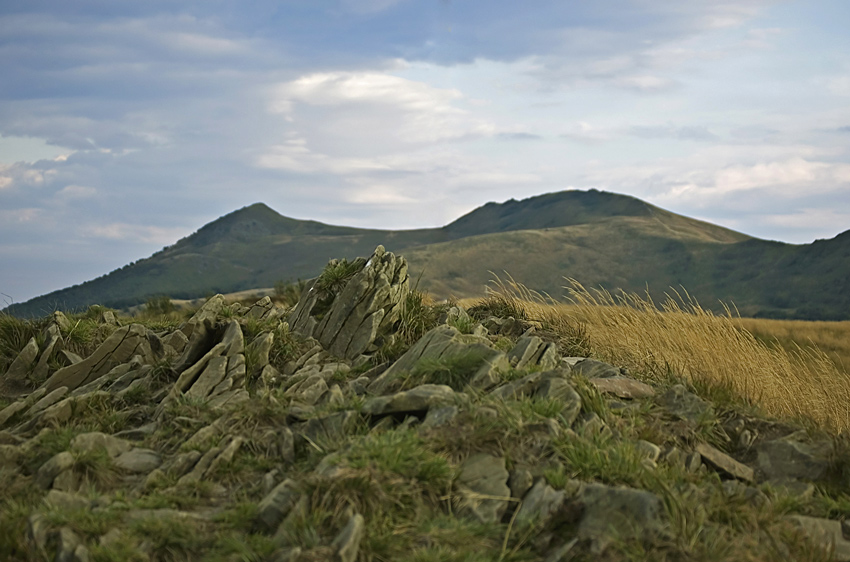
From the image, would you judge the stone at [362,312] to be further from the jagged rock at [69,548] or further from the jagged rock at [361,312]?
the jagged rock at [69,548]

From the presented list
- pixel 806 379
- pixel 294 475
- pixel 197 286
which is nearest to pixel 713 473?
pixel 294 475

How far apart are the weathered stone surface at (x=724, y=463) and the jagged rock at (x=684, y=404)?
0.62 meters

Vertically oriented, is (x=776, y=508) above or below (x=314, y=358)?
below

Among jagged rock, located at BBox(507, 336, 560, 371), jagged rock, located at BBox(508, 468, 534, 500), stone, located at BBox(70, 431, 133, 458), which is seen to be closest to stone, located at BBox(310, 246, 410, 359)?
jagged rock, located at BBox(507, 336, 560, 371)

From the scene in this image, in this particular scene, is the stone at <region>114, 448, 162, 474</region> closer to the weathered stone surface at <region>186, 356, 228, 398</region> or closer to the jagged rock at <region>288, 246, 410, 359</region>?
the weathered stone surface at <region>186, 356, 228, 398</region>

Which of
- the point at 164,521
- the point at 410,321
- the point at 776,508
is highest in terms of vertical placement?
the point at 410,321

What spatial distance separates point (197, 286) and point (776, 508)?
172 m

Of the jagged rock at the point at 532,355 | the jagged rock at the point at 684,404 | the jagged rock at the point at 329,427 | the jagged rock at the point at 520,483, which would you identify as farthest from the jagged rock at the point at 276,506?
the jagged rock at the point at 684,404

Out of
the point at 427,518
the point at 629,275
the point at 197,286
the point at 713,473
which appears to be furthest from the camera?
the point at 197,286

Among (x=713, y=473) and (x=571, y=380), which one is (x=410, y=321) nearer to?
(x=571, y=380)

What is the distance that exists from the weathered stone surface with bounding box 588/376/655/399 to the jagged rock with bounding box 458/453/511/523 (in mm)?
2570

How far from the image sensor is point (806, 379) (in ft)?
38.4

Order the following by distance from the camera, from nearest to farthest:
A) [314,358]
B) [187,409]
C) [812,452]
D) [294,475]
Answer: [294,475], [812,452], [187,409], [314,358]

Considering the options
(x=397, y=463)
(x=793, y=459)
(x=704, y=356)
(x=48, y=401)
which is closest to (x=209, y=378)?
(x=48, y=401)
